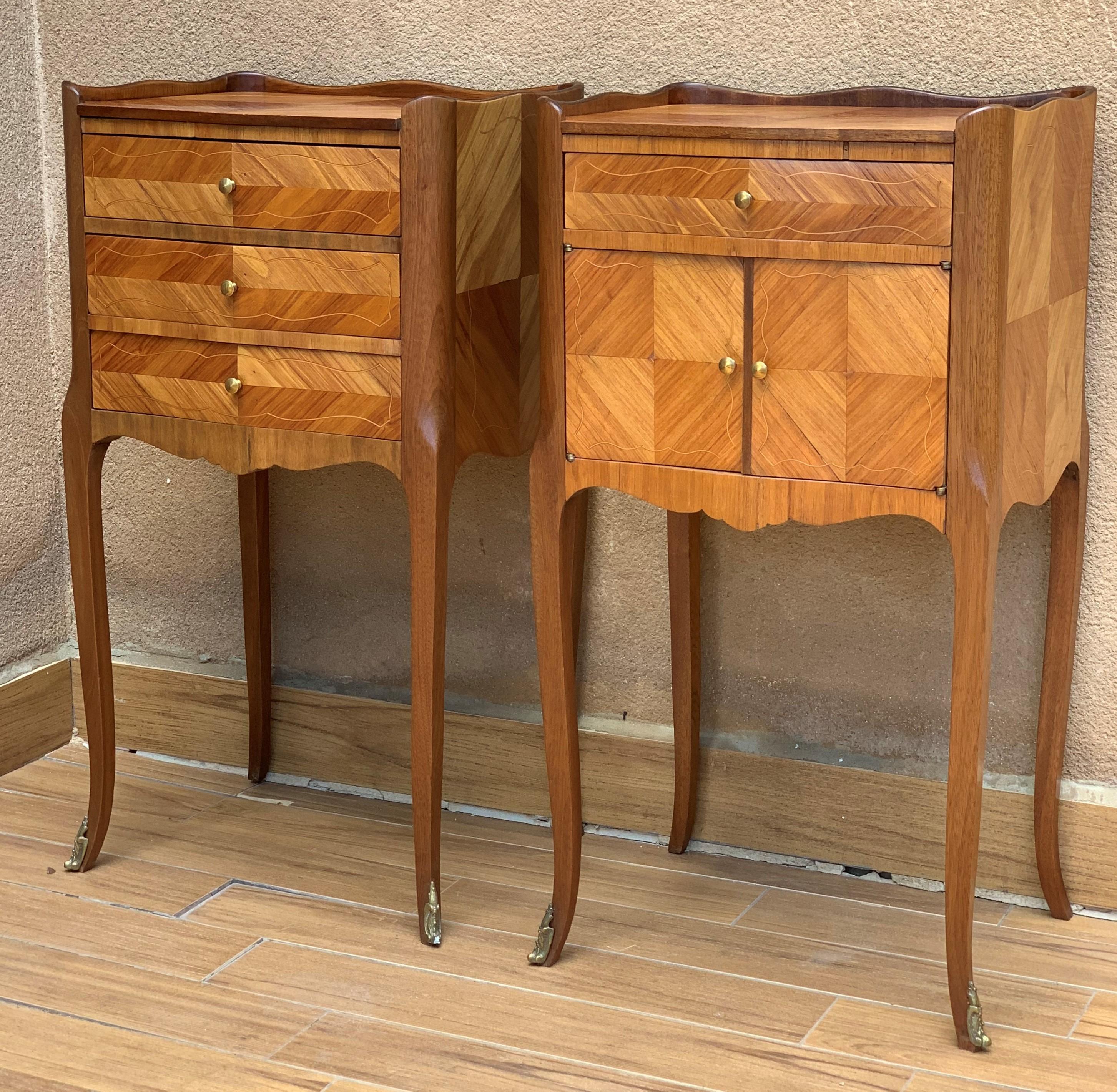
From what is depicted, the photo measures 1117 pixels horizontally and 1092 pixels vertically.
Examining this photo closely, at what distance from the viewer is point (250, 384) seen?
1829 mm

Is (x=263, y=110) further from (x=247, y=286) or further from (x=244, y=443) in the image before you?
→ (x=244, y=443)

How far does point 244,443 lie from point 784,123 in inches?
28.2

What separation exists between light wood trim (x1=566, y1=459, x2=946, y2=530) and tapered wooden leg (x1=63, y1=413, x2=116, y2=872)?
2.17 feet

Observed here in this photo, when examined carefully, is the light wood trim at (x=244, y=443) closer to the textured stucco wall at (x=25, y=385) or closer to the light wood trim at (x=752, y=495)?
the light wood trim at (x=752, y=495)

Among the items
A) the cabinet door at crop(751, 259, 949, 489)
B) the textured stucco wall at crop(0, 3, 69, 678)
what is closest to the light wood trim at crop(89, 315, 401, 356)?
the cabinet door at crop(751, 259, 949, 489)

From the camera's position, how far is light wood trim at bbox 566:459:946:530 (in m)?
1.56

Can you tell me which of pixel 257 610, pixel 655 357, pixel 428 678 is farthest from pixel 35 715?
pixel 655 357

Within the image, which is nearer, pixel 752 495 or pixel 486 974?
pixel 752 495

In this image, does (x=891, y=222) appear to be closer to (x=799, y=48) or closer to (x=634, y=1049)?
(x=799, y=48)

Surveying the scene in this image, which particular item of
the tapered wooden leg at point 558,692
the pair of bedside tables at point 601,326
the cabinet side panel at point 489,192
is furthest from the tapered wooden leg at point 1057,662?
the cabinet side panel at point 489,192

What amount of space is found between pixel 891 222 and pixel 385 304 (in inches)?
22.2

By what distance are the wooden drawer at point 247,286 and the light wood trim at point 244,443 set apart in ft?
0.39

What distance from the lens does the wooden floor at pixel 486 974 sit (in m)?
1.61

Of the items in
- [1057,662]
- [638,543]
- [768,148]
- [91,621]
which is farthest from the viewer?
[638,543]
